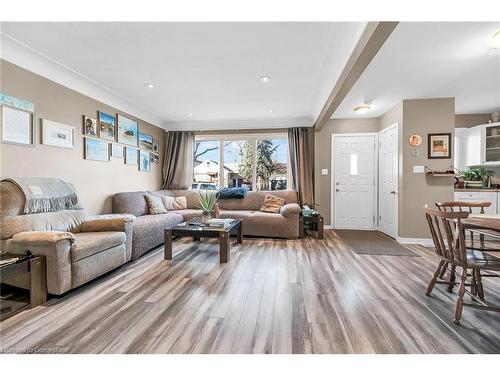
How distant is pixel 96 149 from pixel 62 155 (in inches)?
22.2

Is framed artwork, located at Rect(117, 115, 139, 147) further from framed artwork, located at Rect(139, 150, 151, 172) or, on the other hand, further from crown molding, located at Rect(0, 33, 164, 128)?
framed artwork, located at Rect(139, 150, 151, 172)

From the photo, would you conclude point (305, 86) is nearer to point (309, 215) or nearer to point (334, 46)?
point (334, 46)

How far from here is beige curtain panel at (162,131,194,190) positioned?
18.2 feet

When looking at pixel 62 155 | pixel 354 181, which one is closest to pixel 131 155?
pixel 62 155

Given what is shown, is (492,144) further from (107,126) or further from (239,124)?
(107,126)

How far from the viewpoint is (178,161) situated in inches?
219

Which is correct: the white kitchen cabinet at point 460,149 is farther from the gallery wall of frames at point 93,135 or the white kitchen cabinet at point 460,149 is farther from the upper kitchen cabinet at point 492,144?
the gallery wall of frames at point 93,135

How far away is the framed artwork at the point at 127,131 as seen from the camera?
13.3 feet

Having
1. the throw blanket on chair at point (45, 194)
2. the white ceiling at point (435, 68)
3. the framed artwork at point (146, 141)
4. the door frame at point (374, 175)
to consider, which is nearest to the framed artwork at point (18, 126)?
the throw blanket on chair at point (45, 194)

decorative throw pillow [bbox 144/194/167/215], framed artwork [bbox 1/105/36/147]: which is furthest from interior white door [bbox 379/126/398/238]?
framed artwork [bbox 1/105/36/147]

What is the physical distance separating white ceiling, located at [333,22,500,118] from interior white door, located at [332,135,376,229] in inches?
35.8

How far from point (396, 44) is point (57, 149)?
410 cm

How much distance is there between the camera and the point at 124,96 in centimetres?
392
